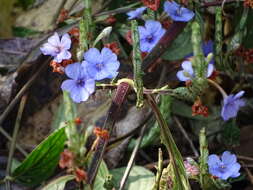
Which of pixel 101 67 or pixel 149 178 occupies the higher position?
pixel 101 67

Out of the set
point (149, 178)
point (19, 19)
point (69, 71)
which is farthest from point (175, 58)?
point (19, 19)

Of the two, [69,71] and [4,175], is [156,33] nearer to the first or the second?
[69,71]

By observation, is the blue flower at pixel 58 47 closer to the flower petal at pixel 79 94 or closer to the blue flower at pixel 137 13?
the flower petal at pixel 79 94

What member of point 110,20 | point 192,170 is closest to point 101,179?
point 192,170

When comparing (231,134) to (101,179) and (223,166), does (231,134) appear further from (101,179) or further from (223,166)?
(101,179)

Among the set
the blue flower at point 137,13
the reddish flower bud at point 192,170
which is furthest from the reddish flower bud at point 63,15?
the reddish flower bud at point 192,170

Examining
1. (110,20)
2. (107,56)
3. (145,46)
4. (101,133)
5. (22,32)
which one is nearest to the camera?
(101,133)

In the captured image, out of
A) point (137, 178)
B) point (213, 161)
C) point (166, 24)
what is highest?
point (166, 24)
